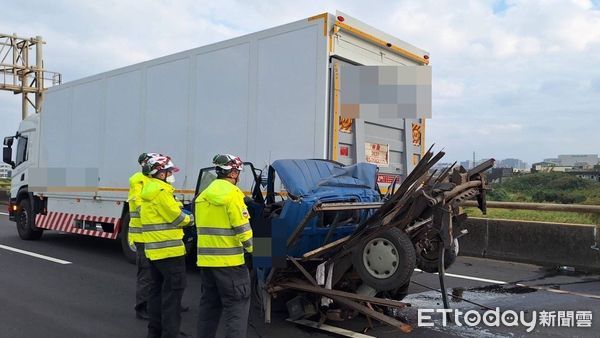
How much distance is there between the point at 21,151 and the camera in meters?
11.5

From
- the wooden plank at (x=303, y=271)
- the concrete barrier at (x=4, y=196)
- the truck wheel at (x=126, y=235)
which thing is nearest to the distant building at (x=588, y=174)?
the wooden plank at (x=303, y=271)

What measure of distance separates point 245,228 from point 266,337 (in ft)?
4.79

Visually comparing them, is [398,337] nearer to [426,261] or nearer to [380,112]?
[426,261]

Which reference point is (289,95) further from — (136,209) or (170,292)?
(170,292)

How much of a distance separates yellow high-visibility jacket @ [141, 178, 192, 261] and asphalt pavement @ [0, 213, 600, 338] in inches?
43.0

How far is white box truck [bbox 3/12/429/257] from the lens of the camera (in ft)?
20.9

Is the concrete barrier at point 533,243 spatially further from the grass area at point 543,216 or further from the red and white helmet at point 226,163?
the red and white helmet at point 226,163

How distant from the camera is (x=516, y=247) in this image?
9164mm

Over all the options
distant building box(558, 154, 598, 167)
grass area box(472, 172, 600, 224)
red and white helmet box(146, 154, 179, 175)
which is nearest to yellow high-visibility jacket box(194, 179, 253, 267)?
red and white helmet box(146, 154, 179, 175)

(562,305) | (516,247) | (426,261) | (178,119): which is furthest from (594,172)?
(178,119)

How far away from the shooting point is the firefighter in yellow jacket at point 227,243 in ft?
12.9

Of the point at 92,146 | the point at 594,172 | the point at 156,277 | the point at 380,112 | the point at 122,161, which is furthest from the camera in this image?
the point at 594,172

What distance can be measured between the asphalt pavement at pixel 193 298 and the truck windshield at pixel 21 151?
8.64ft

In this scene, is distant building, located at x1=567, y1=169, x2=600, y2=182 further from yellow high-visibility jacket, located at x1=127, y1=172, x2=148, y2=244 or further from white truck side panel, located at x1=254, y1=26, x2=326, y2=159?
yellow high-visibility jacket, located at x1=127, y1=172, x2=148, y2=244
